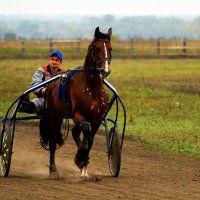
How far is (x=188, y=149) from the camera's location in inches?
685

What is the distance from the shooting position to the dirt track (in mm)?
11633

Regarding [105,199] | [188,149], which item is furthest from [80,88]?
[188,149]

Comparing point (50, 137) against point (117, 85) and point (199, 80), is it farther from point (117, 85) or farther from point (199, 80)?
point (199, 80)

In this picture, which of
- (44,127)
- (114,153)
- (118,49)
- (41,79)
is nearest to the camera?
(114,153)

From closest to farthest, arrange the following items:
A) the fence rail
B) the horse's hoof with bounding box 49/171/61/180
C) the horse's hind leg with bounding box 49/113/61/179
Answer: the horse's hoof with bounding box 49/171/61/180 → the horse's hind leg with bounding box 49/113/61/179 → the fence rail

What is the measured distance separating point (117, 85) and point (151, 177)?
2061 centimetres

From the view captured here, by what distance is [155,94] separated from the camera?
29.9 metres

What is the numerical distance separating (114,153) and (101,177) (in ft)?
2.22

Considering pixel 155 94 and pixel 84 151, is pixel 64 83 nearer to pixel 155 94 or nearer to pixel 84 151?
pixel 84 151

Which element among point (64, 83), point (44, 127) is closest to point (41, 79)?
point (44, 127)

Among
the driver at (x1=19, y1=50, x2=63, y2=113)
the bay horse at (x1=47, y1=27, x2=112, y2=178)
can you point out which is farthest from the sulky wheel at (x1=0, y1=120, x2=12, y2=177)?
the bay horse at (x1=47, y1=27, x2=112, y2=178)

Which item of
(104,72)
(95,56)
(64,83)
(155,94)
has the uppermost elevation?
(95,56)

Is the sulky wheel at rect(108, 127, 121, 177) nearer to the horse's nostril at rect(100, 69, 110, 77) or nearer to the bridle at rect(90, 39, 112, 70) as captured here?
the bridle at rect(90, 39, 112, 70)

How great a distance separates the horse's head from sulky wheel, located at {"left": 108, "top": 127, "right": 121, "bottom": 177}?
1.40 m
